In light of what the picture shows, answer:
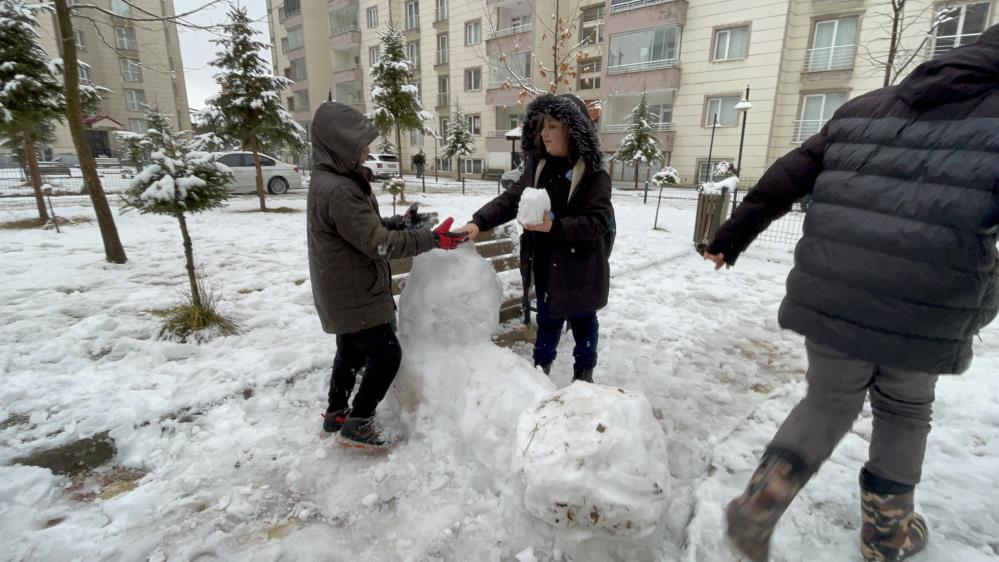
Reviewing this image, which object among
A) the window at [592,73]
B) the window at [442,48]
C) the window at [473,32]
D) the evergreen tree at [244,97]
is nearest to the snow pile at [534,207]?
the evergreen tree at [244,97]

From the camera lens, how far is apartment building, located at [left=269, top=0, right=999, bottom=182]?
1808 centimetres

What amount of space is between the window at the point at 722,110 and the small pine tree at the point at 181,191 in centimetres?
2171

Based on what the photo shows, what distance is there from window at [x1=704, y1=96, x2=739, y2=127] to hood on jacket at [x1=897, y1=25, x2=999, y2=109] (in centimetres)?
2220

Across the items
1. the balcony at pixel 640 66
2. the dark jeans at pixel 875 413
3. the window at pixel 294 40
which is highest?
the window at pixel 294 40

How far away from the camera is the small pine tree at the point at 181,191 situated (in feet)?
12.6

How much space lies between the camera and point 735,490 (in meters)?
2.17

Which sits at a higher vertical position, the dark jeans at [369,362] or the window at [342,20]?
the window at [342,20]

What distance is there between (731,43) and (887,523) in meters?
23.8

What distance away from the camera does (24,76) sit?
771cm

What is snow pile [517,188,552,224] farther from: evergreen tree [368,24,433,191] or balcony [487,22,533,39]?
balcony [487,22,533,39]

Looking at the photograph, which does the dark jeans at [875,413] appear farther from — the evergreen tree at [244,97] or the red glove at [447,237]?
the evergreen tree at [244,97]

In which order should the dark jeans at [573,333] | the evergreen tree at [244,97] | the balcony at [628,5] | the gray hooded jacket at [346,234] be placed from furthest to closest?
the balcony at [628,5] < the evergreen tree at [244,97] < the dark jeans at [573,333] < the gray hooded jacket at [346,234]

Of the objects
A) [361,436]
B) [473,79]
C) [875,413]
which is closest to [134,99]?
[473,79]

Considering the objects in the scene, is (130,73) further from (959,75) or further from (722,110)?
(959,75)
